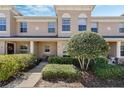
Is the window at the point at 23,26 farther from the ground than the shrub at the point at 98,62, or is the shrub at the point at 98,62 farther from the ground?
the window at the point at 23,26

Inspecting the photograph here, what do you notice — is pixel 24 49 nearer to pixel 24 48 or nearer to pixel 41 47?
pixel 24 48

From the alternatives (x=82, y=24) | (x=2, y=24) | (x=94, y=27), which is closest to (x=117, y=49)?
(x=94, y=27)

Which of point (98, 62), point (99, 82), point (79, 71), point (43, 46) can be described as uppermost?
point (43, 46)

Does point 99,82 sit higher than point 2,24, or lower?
lower

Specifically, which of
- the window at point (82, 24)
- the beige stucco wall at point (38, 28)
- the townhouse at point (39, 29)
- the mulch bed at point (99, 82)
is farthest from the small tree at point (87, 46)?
the beige stucco wall at point (38, 28)

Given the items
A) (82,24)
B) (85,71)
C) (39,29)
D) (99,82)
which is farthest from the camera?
(39,29)

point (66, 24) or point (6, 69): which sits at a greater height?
point (66, 24)

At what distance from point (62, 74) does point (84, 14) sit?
30.5ft

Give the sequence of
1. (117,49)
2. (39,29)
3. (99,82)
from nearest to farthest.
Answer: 1. (99,82)
2. (117,49)
3. (39,29)

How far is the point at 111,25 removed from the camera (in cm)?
1911

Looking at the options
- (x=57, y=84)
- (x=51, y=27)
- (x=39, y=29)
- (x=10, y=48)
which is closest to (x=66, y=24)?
(x=51, y=27)

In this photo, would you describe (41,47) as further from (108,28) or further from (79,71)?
(79,71)

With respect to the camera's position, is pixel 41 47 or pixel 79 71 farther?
pixel 41 47

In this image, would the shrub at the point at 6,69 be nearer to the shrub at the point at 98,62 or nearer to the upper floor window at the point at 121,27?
the shrub at the point at 98,62
